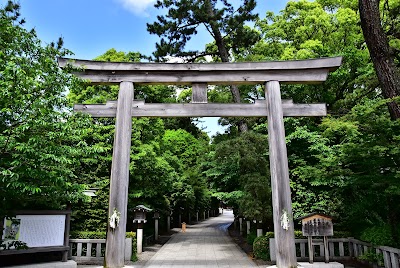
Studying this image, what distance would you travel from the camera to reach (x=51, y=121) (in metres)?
5.64

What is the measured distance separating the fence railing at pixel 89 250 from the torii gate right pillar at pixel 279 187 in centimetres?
644

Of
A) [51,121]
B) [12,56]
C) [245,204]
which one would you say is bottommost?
[245,204]

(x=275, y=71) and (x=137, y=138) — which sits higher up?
(x=275, y=71)

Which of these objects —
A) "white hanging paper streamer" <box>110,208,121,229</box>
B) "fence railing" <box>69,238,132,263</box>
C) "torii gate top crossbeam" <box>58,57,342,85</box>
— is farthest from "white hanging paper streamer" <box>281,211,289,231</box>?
"fence railing" <box>69,238,132,263</box>

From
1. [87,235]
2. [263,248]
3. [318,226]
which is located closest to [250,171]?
[263,248]

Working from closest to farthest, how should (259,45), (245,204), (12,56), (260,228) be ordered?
(12,56) → (245,204) → (260,228) → (259,45)

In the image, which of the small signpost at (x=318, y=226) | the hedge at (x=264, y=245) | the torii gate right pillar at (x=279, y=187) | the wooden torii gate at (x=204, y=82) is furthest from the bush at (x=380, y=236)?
the wooden torii gate at (x=204, y=82)

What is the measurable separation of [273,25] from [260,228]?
13803 millimetres

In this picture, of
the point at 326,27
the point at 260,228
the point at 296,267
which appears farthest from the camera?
the point at 326,27

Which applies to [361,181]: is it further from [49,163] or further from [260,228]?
[49,163]

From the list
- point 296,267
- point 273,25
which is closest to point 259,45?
point 273,25

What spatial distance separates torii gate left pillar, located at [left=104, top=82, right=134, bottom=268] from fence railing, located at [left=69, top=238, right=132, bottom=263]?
3.96m

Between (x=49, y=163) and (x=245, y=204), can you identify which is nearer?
(x=49, y=163)

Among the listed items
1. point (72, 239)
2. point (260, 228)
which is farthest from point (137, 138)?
point (260, 228)
